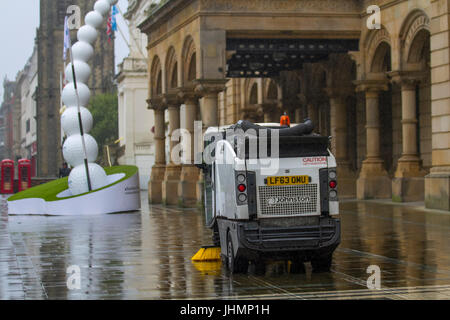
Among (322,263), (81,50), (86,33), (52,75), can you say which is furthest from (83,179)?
(52,75)

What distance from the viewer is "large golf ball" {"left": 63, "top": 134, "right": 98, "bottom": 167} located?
103ft

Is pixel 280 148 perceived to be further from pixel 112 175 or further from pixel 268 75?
pixel 268 75

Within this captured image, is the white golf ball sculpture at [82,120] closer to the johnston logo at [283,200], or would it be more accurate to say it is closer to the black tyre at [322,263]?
the black tyre at [322,263]

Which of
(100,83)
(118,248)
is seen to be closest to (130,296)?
(118,248)

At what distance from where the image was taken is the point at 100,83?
356 ft

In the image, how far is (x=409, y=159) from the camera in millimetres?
30562

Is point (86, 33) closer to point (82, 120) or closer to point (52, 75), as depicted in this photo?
point (82, 120)

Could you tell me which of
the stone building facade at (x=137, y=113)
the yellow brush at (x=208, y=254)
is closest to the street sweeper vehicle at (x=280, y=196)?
the yellow brush at (x=208, y=254)

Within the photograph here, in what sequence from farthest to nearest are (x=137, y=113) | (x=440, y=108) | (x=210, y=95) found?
(x=137, y=113) → (x=210, y=95) → (x=440, y=108)

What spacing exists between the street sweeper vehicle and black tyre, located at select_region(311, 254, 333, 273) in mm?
17

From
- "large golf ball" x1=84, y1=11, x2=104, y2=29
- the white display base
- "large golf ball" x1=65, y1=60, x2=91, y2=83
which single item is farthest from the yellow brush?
"large golf ball" x1=84, y1=11, x2=104, y2=29

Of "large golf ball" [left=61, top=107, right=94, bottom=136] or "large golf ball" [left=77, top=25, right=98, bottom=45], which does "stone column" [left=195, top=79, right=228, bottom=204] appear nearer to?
"large golf ball" [left=61, top=107, right=94, bottom=136]

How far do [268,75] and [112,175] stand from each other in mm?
9516

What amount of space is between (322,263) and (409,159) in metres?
17.9
